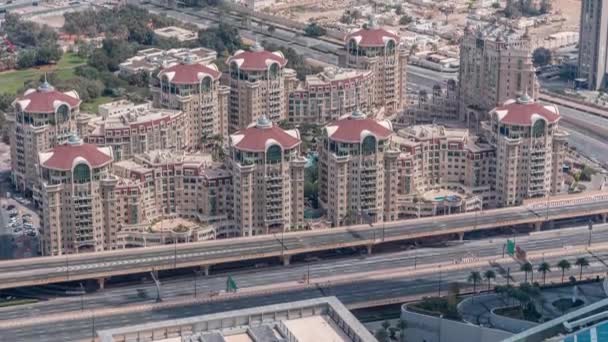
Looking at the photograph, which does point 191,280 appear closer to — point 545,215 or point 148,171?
point 148,171

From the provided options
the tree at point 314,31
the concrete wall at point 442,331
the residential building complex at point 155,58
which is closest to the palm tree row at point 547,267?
the concrete wall at point 442,331

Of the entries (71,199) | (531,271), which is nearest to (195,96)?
(71,199)

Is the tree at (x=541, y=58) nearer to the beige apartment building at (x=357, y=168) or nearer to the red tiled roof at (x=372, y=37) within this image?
the red tiled roof at (x=372, y=37)

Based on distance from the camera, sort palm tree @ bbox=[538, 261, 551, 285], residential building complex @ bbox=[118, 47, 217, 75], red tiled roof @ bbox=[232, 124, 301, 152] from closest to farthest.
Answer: palm tree @ bbox=[538, 261, 551, 285], red tiled roof @ bbox=[232, 124, 301, 152], residential building complex @ bbox=[118, 47, 217, 75]

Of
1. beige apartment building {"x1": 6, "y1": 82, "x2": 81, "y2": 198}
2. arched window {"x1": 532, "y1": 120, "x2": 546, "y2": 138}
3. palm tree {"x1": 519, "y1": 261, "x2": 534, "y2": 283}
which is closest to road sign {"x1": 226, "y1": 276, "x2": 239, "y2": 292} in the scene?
palm tree {"x1": 519, "y1": 261, "x2": 534, "y2": 283}

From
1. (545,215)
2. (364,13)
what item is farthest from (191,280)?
(364,13)

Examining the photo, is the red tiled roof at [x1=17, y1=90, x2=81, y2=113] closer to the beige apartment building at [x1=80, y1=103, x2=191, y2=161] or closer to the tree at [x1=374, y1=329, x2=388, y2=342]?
the beige apartment building at [x1=80, y1=103, x2=191, y2=161]
